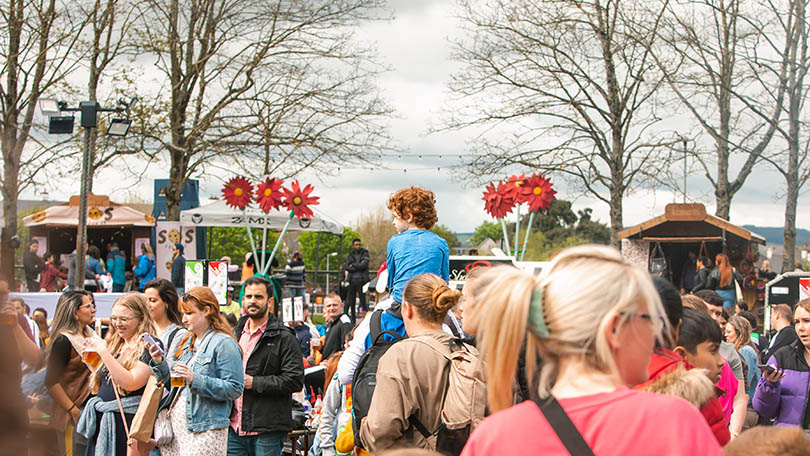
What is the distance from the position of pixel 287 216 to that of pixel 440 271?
1313 cm

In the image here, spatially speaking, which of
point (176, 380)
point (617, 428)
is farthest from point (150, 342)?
point (617, 428)

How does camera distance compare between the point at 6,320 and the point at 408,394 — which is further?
the point at 408,394

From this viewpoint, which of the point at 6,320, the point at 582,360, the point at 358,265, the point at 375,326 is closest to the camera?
the point at 6,320

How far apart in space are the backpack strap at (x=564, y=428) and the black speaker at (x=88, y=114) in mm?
12719

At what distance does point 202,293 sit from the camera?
5672 millimetres

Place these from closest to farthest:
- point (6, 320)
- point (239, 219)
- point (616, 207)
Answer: point (6, 320) < point (239, 219) < point (616, 207)

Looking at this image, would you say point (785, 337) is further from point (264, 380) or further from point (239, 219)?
point (239, 219)

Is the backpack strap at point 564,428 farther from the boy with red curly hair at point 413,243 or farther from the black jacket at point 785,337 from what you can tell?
A: the black jacket at point 785,337

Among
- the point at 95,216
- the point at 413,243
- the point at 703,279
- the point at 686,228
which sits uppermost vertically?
the point at 95,216

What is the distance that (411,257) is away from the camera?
4844 millimetres

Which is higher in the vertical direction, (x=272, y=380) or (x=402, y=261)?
(x=402, y=261)

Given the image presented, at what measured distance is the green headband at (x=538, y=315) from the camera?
1.84 metres

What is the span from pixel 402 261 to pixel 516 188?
29.6 feet

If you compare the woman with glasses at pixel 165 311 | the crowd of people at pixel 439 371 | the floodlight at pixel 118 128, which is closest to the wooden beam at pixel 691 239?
the floodlight at pixel 118 128
